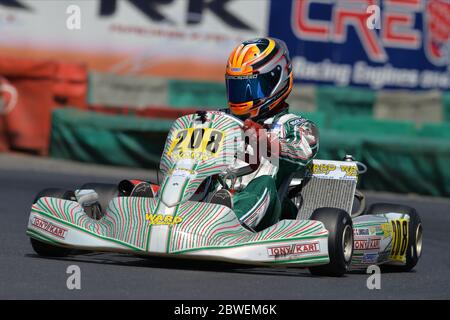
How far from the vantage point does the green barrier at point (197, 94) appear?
14766mm

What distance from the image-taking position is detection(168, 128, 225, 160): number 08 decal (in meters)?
6.46

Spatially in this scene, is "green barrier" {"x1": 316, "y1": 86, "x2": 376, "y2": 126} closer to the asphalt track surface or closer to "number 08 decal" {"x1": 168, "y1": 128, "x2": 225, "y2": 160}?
the asphalt track surface

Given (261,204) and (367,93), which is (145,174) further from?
(261,204)

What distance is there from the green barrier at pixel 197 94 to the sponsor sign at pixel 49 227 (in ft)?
26.7

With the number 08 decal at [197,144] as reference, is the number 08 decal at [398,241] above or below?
below

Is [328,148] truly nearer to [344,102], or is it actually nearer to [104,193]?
[344,102]

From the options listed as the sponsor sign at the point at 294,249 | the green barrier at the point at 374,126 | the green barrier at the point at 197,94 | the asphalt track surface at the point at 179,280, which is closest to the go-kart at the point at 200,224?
the sponsor sign at the point at 294,249

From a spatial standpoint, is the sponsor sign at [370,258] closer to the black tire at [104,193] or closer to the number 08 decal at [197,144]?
the number 08 decal at [197,144]

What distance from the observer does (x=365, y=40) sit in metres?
15.7

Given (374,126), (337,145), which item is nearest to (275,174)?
(337,145)

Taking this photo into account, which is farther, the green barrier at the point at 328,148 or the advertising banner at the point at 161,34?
the advertising banner at the point at 161,34

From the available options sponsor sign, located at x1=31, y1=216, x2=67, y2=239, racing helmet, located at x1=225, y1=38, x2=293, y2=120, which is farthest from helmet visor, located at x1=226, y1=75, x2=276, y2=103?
sponsor sign, located at x1=31, y1=216, x2=67, y2=239

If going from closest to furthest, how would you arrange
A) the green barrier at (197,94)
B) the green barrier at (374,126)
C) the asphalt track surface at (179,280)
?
1. the asphalt track surface at (179,280)
2. the green barrier at (374,126)
3. the green barrier at (197,94)

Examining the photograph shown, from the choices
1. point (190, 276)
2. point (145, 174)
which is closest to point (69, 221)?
point (190, 276)
